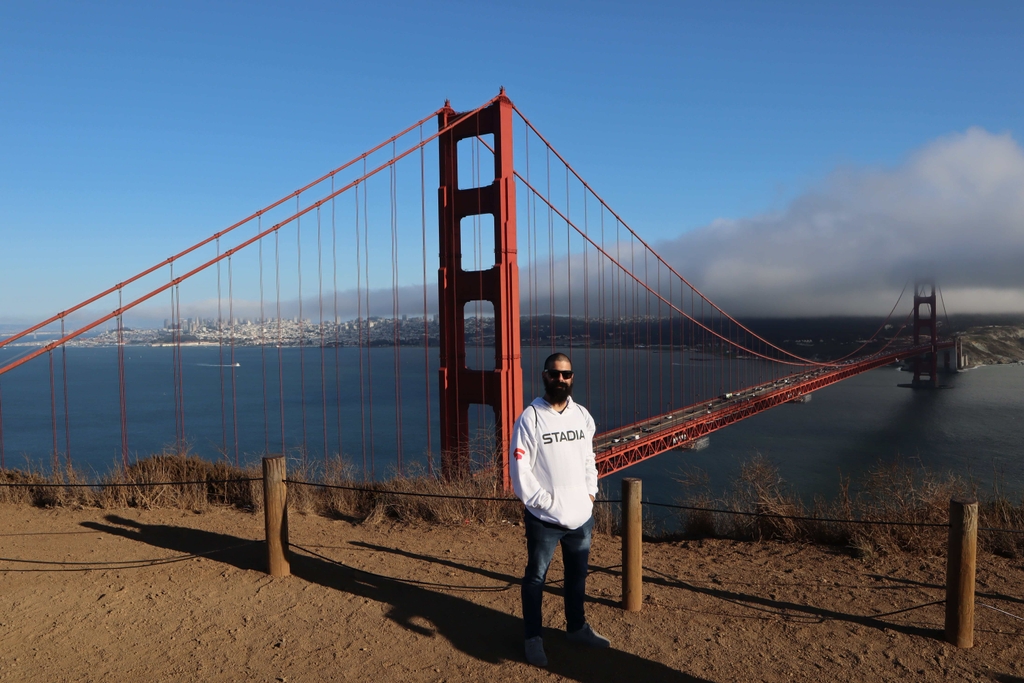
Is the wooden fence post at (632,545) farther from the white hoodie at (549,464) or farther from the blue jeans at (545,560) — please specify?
the white hoodie at (549,464)

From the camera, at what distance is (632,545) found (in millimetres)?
3584

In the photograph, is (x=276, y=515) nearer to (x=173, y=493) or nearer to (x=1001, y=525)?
(x=173, y=493)

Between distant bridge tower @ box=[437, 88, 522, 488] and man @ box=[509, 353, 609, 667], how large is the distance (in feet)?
23.1

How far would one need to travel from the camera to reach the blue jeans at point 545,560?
2904 millimetres

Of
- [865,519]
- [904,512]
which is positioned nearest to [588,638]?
[865,519]

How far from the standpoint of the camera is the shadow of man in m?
3.03

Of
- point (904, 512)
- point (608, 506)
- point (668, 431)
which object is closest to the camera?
point (904, 512)

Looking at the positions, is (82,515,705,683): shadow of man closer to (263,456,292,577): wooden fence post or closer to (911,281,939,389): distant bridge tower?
(263,456,292,577): wooden fence post

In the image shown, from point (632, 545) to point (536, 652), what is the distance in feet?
2.84

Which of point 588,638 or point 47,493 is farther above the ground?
point 588,638

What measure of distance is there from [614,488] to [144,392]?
179 feet

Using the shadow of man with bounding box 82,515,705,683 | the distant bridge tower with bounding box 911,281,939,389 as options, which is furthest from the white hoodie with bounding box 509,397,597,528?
the distant bridge tower with bounding box 911,281,939,389

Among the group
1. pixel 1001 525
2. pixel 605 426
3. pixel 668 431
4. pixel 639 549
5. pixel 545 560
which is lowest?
pixel 605 426


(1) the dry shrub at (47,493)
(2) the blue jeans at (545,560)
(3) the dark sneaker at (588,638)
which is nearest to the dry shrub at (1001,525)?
(3) the dark sneaker at (588,638)
